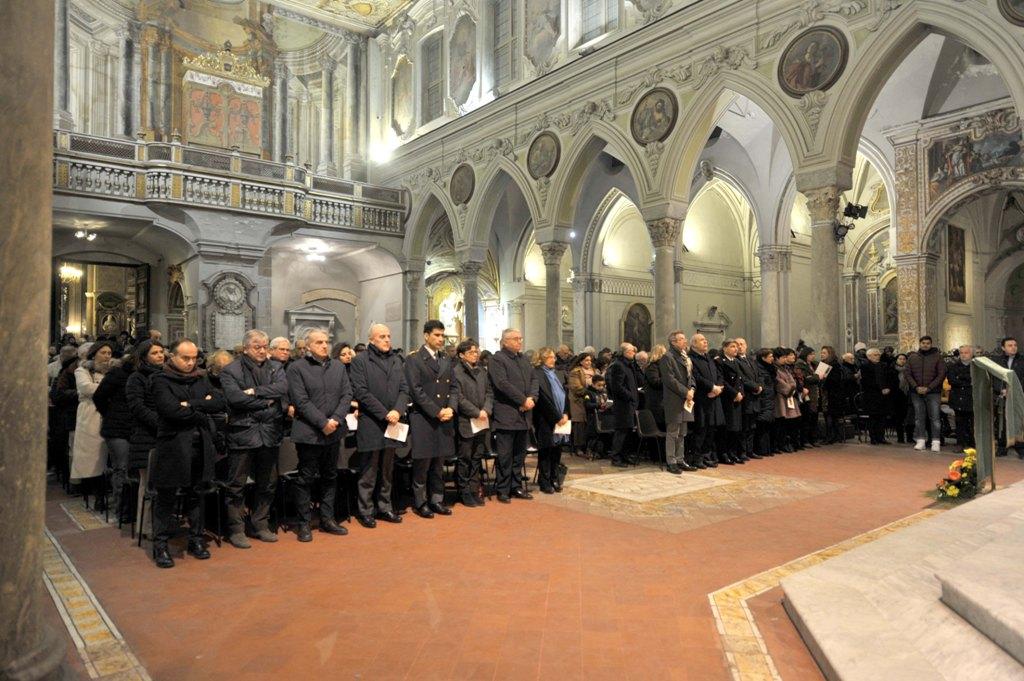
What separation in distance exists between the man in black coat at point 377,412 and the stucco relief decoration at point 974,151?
42.4ft

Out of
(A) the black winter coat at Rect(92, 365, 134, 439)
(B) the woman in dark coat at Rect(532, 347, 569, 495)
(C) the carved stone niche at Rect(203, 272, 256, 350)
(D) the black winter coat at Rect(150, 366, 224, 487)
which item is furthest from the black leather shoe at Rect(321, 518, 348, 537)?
(C) the carved stone niche at Rect(203, 272, 256, 350)

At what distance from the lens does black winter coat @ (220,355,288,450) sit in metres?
5.08

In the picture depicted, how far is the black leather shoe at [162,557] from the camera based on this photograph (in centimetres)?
460

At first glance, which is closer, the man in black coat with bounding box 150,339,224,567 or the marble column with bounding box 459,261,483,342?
the man in black coat with bounding box 150,339,224,567

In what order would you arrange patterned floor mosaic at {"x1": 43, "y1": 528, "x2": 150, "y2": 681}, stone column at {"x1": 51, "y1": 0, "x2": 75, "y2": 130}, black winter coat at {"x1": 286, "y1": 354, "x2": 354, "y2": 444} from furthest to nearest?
stone column at {"x1": 51, "y1": 0, "x2": 75, "y2": 130} < black winter coat at {"x1": 286, "y1": 354, "x2": 354, "y2": 444} < patterned floor mosaic at {"x1": 43, "y1": 528, "x2": 150, "y2": 681}

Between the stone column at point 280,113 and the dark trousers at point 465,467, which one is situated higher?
the stone column at point 280,113

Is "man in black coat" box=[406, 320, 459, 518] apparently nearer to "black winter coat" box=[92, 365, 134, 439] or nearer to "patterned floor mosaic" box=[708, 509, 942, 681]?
"black winter coat" box=[92, 365, 134, 439]

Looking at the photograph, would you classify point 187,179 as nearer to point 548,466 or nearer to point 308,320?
point 308,320

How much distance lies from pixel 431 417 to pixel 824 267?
25.0ft

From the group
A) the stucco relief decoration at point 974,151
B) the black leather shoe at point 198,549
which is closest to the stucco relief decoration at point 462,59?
the stucco relief decoration at point 974,151

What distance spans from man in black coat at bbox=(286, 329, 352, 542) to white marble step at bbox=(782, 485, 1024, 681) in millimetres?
3535

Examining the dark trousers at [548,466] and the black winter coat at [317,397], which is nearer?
the black winter coat at [317,397]

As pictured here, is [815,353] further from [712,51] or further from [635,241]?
[635,241]

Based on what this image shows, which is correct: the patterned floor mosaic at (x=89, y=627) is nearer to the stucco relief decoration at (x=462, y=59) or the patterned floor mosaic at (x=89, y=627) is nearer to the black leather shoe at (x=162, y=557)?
the black leather shoe at (x=162, y=557)
